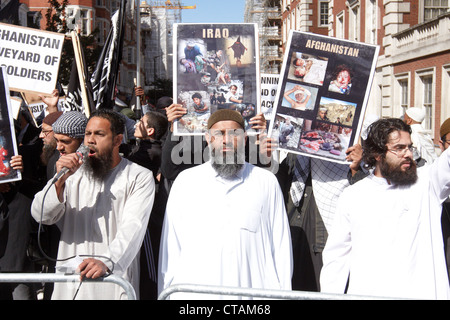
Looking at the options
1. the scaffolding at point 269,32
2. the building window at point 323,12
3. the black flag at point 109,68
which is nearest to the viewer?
the black flag at point 109,68

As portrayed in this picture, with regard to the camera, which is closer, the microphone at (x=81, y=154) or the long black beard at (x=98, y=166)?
the microphone at (x=81, y=154)

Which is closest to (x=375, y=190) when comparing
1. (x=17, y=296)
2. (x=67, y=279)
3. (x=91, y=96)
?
(x=67, y=279)

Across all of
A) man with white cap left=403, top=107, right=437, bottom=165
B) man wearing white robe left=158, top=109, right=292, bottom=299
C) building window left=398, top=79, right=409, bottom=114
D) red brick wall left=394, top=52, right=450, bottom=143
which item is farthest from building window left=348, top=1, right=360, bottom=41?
man wearing white robe left=158, top=109, right=292, bottom=299

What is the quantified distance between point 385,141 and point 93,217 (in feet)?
6.42

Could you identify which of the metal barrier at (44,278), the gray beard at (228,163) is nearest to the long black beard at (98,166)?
the gray beard at (228,163)

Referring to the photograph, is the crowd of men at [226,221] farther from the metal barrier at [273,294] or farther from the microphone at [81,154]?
the metal barrier at [273,294]

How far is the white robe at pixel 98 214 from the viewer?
3775 millimetres

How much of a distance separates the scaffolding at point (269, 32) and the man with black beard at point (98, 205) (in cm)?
6445

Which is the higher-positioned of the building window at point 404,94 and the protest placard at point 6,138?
the building window at point 404,94

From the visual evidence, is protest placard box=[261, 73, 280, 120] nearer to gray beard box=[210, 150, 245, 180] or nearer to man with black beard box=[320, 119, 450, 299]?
gray beard box=[210, 150, 245, 180]

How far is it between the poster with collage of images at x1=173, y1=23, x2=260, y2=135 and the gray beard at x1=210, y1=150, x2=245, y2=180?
1004 millimetres

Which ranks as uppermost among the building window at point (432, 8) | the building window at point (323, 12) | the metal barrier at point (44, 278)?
the building window at point (323, 12)

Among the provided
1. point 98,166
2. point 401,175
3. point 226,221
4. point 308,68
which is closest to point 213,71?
point 308,68

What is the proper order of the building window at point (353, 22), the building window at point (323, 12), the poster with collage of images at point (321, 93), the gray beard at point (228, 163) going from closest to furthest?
the gray beard at point (228, 163) → the poster with collage of images at point (321, 93) → the building window at point (353, 22) → the building window at point (323, 12)
